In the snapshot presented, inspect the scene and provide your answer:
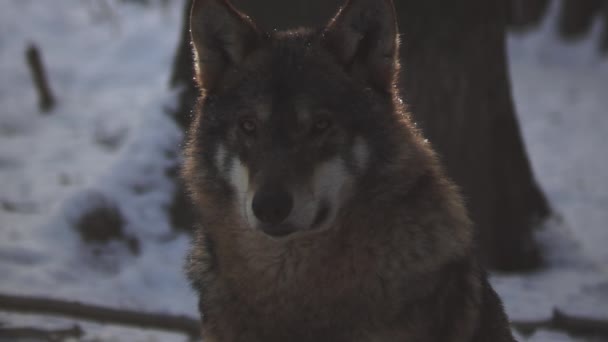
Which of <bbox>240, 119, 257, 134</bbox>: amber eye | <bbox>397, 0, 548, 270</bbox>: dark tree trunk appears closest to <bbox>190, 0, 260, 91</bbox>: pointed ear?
<bbox>240, 119, 257, 134</bbox>: amber eye

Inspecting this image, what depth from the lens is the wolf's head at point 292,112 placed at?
3.12m

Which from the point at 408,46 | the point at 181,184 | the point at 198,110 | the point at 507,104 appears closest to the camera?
the point at 198,110

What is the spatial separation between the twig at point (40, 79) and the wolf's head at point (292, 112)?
8482 millimetres

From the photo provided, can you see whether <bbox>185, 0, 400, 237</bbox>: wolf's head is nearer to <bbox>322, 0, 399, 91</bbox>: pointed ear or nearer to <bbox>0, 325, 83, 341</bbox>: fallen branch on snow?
<bbox>322, 0, 399, 91</bbox>: pointed ear

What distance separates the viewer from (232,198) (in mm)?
3441

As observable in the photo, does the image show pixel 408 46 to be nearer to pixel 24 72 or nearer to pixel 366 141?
pixel 366 141

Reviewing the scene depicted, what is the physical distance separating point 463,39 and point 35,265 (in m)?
4.00

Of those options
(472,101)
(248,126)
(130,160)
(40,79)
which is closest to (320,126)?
(248,126)

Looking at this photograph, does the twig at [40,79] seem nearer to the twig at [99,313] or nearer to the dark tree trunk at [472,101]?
the dark tree trunk at [472,101]

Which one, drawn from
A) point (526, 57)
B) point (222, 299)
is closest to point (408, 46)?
point (222, 299)

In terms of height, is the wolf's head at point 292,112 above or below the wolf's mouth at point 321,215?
above

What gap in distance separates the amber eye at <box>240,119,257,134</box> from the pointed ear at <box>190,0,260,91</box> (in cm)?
35

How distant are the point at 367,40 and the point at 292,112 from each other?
0.52m

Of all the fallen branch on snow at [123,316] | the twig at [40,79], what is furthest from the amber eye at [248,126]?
the twig at [40,79]
